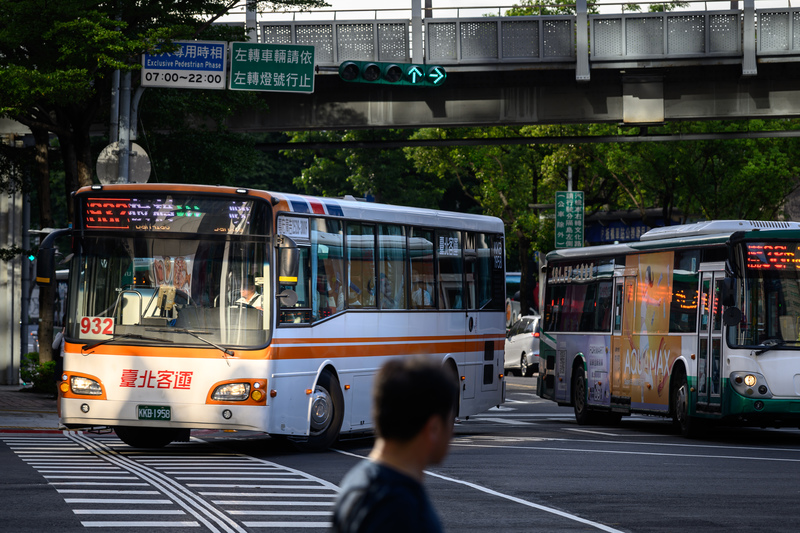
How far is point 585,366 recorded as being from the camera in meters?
22.2

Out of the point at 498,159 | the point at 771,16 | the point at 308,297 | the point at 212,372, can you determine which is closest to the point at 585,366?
the point at 308,297

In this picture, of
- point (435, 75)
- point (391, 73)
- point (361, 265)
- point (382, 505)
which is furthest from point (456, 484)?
point (435, 75)

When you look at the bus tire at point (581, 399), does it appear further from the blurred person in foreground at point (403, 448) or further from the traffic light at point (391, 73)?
the blurred person in foreground at point (403, 448)

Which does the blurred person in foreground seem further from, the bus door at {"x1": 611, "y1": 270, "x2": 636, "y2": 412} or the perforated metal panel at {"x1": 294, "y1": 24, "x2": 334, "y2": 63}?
the perforated metal panel at {"x1": 294, "y1": 24, "x2": 334, "y2": 63}

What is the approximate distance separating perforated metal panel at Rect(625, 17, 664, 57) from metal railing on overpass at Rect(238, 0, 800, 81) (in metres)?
0.02

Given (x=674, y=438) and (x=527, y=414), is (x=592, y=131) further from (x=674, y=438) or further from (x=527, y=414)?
(x=674, y=438)

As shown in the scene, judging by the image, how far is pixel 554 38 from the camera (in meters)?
29.5

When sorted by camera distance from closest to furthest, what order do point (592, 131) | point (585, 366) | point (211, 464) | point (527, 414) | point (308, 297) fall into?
1. point (211, 464)
2. point (308, 297)
3. point (585, 366)
4. point (527, 414)
5. point (592, 131)

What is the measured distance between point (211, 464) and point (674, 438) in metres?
7.62

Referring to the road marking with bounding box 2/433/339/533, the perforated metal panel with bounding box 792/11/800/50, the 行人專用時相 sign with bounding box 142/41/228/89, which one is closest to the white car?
the perforated metal panel with bounding box 792/11/800/50

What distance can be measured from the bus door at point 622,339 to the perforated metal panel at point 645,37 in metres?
9.93

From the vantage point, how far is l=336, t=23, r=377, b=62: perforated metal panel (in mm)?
29375

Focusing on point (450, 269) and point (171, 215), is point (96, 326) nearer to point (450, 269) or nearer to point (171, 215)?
point (171, 215)

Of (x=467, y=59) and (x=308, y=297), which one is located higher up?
(x=467, y=59)
